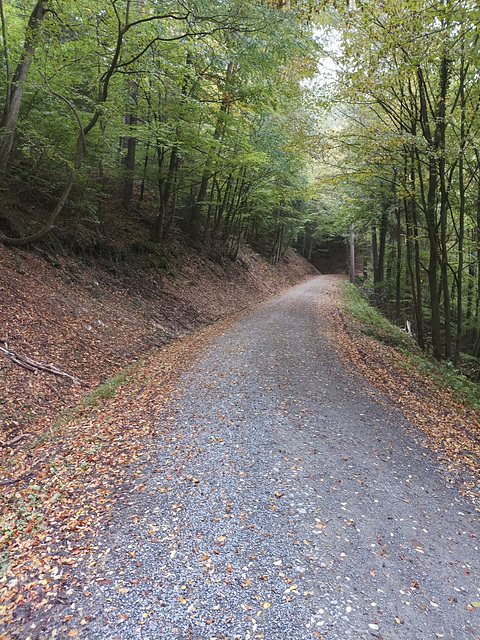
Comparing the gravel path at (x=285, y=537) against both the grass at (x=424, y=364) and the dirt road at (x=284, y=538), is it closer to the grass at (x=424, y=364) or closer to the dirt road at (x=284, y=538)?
the dirt road at (x=284, y=538)

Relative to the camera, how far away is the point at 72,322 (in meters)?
7.63

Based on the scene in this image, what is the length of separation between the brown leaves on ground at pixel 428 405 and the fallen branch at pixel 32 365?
5.94 m

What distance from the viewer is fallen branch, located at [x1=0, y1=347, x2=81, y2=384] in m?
5.62

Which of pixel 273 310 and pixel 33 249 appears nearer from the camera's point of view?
pixel 33 249

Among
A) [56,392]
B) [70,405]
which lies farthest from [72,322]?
[70,405]

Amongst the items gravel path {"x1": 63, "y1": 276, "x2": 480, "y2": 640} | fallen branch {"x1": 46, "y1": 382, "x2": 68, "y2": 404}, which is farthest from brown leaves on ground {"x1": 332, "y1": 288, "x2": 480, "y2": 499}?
fallen branch {"x1": 46, "y1": 382, "x2": 68, "y2": 404}

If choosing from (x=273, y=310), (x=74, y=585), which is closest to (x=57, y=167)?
(x=273, y=310)

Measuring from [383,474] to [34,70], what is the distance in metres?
11.4

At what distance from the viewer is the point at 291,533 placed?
3248mm

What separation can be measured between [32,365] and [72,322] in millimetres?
1969

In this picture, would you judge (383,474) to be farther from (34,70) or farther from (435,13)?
(34,70)

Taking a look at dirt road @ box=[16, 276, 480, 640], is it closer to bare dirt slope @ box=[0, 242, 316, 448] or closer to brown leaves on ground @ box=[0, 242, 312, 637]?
brown leaves on ground @ box=[0, 242, 312, 637]

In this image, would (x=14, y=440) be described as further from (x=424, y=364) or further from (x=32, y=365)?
(x=424, y=364)

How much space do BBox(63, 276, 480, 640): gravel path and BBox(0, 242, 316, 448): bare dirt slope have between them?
1.97m
